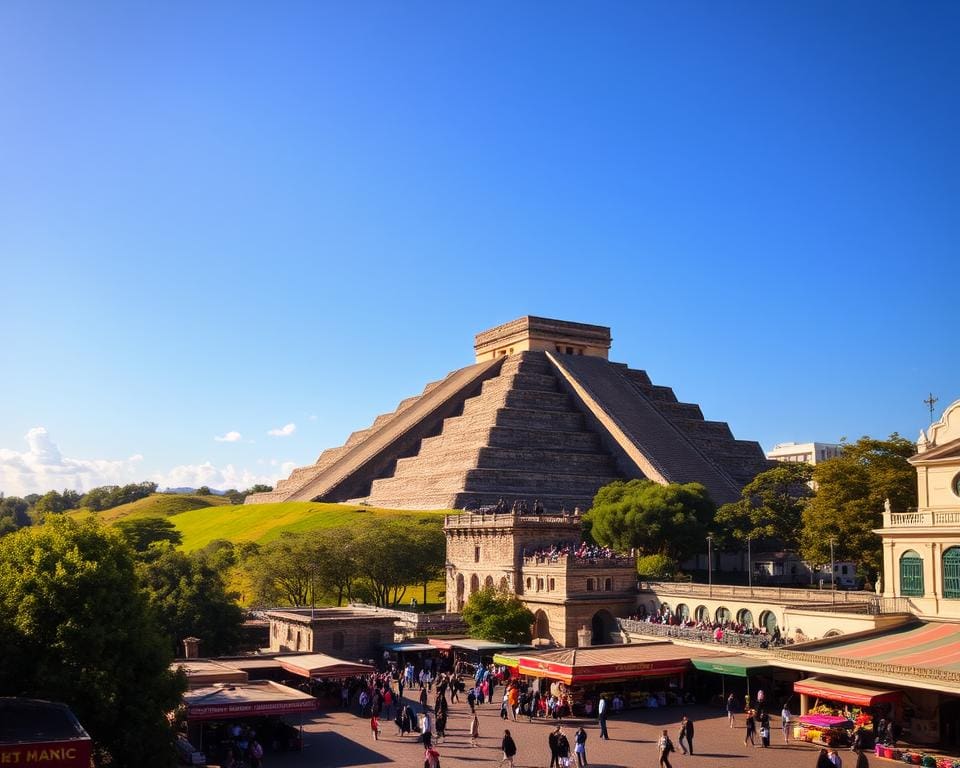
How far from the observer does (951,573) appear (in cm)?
3641

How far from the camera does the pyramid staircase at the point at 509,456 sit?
89.9 metres

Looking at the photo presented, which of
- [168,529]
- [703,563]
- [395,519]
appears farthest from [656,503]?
[168,529]

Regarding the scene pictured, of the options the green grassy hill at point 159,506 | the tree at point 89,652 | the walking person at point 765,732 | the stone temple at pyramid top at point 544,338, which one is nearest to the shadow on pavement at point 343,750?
the tree at point 89,652

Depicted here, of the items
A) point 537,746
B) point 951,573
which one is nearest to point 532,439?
point 951,573

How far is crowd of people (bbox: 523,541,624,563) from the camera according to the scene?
51.6 metres

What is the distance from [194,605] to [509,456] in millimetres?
48011

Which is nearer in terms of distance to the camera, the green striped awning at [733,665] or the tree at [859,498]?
Result: the green striped awning at [733,665]

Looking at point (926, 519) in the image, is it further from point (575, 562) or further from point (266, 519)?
point (266, 519)

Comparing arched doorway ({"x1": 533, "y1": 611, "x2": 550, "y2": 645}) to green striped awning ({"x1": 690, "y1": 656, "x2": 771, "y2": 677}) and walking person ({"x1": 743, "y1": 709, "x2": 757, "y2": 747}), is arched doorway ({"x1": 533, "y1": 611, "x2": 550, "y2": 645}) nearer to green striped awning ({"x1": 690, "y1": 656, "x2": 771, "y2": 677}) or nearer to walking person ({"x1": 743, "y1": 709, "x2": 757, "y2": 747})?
green striped awning ({"x1": 690, "y1": 656, "x2": 771, "y2": 677})

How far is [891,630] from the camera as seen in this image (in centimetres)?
3662

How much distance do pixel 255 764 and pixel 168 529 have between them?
241 feet

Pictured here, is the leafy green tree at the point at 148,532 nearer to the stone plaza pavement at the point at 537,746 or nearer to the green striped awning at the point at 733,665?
the stone plaza pavement at the point at 537,746

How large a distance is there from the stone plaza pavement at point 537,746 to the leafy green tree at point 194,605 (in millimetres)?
13829

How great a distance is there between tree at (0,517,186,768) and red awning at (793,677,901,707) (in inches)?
810
